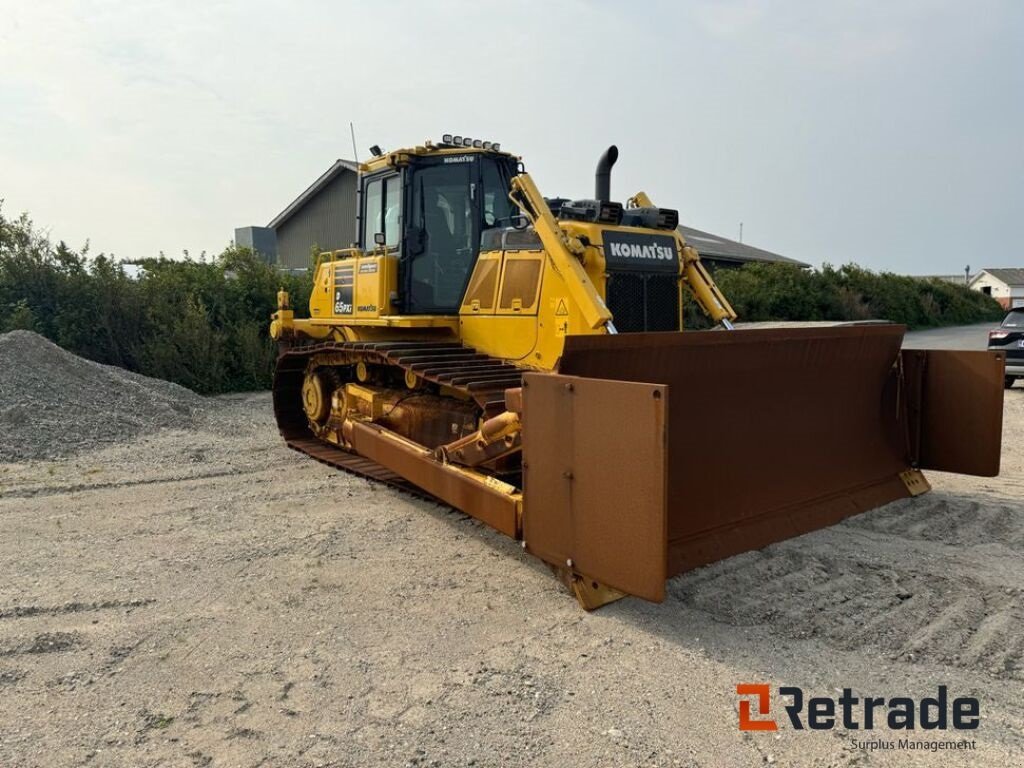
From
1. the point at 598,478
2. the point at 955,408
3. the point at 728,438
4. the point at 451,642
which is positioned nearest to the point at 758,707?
the point at 598,478

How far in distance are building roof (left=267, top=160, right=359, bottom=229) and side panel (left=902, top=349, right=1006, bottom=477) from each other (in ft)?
59.6

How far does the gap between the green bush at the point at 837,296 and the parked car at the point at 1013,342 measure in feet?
28.3

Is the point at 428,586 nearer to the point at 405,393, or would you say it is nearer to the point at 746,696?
the point at 746,696

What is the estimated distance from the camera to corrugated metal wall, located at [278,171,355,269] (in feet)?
75.6

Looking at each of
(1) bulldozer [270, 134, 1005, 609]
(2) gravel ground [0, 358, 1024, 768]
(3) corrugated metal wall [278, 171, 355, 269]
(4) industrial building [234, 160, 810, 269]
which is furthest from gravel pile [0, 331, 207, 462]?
(3) corrugated metal wall [278, 171, 355, 269]

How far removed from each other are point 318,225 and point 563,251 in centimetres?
2081

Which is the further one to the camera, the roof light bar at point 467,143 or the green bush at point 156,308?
the green bush at point 156,308

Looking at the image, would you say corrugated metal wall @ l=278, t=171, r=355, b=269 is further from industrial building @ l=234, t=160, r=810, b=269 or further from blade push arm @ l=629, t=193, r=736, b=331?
Answer: blade push arm @ l=629, t=193, r=736, b=331

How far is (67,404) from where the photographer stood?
8.73 m

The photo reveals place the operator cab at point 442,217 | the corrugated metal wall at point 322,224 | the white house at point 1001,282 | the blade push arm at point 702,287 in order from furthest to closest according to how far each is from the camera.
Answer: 1. the white house at point 1001,282
2. the corrugated metal wall at point 322,224
3. the operator cab at point 442,217
4. the blade push arm at point 702,287

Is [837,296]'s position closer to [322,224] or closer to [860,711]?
[322,224]

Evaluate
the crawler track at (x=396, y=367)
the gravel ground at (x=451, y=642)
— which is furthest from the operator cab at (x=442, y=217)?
the gravel ground at (x=451, y=642)

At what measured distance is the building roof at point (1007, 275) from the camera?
6594cm

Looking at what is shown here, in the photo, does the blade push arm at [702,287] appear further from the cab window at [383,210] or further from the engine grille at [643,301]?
the cab window at [383,210]
